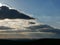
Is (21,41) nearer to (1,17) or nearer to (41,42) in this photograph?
(41,42)

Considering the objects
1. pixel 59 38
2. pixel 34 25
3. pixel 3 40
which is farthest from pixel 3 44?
pixel 34 25

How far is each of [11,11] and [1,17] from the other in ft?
1.24

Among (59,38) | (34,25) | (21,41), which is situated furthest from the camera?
(34,25)

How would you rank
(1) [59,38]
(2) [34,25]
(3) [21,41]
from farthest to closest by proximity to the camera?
1. (2) [34,25]
2. (1) [59,38]
3. (3) [21,41]

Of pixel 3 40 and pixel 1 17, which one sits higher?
pixel 1 17

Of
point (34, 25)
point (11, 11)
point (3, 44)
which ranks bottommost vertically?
point (3, 44)

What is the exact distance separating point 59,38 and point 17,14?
2367 mm

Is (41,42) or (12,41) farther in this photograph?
(41,42)

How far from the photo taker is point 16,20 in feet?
20.2

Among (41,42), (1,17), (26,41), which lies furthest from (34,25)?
(26,41)

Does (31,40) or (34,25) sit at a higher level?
(34,25)

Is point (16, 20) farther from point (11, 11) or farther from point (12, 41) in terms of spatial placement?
point (12, 41)

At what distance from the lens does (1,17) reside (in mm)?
5957

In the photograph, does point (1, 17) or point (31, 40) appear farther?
point (1, 17)
